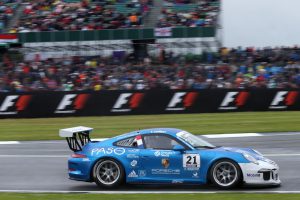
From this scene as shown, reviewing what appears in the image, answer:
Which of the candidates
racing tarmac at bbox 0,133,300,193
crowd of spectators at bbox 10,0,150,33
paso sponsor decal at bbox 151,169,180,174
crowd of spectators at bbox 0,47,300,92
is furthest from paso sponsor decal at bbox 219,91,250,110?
paso sponsor decal at bbox 151,169,180,174

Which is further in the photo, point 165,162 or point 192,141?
point 192,141

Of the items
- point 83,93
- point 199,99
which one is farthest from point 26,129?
point 199,99

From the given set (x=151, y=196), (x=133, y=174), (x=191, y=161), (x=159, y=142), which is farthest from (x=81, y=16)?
(x=151, y=196)

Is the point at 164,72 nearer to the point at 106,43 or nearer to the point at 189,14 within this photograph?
the point at 106,43

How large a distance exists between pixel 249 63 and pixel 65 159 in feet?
49.2

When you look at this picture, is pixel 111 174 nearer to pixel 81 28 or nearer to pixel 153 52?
pixel 153 52

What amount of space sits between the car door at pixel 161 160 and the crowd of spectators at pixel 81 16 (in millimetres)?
21829

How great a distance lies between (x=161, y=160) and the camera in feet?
34.7

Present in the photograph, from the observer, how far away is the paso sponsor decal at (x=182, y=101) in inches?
998

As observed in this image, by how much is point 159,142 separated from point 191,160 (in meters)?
0.72

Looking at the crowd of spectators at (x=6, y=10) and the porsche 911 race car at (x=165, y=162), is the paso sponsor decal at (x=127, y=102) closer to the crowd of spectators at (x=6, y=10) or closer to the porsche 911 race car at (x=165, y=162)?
the crowd of spectators at (x=6, y=10)

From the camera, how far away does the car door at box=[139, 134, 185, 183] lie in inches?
415

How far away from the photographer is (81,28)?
31938 mm

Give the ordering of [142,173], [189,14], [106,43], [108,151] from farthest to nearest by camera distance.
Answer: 1. [189,14]
2. [106,43]
3. [108,151]
4. [142,173]
